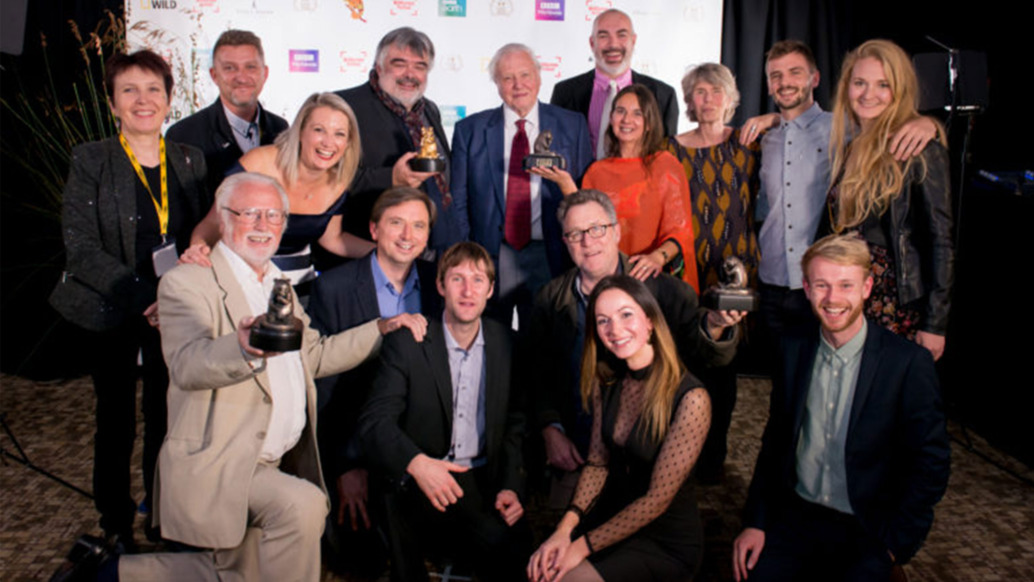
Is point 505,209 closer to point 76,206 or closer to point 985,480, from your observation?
point 76,206

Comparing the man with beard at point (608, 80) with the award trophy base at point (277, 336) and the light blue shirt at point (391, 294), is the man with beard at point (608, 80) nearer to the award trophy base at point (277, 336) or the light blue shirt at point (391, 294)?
the light blue shirt at point (391, 294)

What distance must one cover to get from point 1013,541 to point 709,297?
175cm

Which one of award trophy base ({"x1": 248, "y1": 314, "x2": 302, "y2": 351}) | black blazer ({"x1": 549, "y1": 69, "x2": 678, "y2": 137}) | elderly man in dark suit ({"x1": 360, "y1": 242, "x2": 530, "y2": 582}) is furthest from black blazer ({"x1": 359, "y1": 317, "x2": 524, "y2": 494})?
black blazer ({"x1": 549, "y1": 69, "x2": 678, "y2": 137})

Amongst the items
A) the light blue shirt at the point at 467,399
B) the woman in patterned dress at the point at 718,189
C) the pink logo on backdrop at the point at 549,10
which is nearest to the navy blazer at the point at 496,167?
the woman in patterned dress at the point at 718,189

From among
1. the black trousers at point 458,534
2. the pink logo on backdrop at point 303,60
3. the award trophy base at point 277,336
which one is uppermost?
the pink logo on backdrop at point 303,60

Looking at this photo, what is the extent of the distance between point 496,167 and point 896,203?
1597 millimetres

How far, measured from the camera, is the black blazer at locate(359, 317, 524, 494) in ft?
8.13

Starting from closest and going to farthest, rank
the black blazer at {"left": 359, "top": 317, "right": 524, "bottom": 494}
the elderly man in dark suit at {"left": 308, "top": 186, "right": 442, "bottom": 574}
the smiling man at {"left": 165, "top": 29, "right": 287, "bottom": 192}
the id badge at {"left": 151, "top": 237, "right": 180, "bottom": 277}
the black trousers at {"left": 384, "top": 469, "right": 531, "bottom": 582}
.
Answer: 1. the black trousers at {"left": 384, "top": 469, "right": 531, "bottom": 582}
2. the black blazer at {"left": 359, "top": 317, "right": 524, "bottom": 494}
3. the id badge at {"left": 151, "top": 237, "right": 180, "bottom": 277}
4. the elderly man in dark suit at {"left": 308, "top": 186, "right": 442, "bottom": 574}
5. the smiling man at {"left": 165, "top": 29, "right": 287, "bottom": 192}

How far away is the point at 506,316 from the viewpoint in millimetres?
3512

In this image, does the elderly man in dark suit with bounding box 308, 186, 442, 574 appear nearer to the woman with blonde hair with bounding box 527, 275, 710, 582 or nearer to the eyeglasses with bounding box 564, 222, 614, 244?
the eyeglasses with bounding box 564, 222, 614, 244

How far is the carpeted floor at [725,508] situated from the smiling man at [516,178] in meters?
1.17

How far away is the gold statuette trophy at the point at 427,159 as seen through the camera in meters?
2.97

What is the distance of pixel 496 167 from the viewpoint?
3.45m

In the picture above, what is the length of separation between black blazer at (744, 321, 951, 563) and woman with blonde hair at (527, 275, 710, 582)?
279 millimetres
